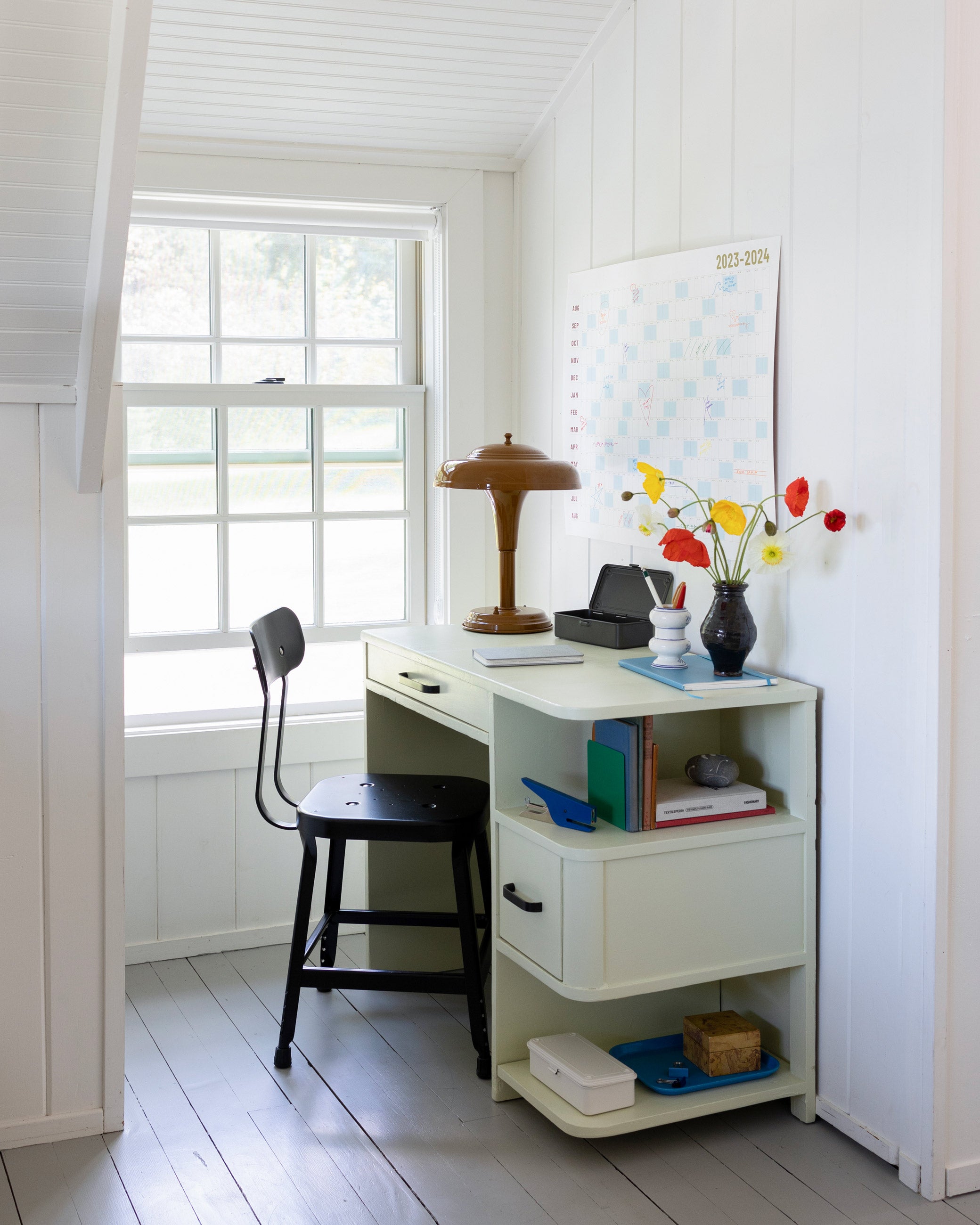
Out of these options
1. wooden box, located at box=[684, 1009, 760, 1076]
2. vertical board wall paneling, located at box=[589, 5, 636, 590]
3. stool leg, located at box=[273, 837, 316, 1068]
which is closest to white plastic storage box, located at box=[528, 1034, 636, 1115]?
wooden box, located at box=[684, 1009, 760, 1076]

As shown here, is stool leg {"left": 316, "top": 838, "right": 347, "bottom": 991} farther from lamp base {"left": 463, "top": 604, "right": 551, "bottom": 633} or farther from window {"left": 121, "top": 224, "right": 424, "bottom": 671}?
window {"left": 121, "top": 224, "right": 424, "bottom": 671}

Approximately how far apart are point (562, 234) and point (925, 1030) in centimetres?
206

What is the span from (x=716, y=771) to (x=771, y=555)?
0.42 meters

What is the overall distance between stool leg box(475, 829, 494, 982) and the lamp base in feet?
1.56

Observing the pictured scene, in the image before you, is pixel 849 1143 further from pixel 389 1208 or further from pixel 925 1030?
pixel 389 1208

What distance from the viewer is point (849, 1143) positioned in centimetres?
221

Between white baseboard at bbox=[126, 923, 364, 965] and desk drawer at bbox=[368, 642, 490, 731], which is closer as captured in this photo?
desk drawer at bbox=[368, 642, 490, 731]

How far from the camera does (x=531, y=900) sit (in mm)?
2232

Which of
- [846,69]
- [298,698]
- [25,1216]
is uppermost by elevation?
[846,69]

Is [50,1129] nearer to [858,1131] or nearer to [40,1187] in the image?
[40,1187]

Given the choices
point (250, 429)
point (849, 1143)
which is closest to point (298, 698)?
point (250, 429)

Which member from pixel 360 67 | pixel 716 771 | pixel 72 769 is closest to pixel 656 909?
pixel 716 771

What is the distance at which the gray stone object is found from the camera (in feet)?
7.57

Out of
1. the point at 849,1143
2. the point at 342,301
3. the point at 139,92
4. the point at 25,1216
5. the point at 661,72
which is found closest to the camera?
the point at 139,92
